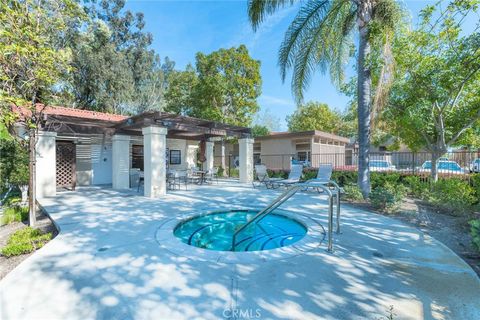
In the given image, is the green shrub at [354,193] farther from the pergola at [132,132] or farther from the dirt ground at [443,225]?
the pergola at [132,132]

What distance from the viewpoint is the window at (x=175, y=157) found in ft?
56.2

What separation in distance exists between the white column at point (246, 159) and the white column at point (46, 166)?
9.10 metres

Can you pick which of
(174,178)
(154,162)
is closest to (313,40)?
(154,162)

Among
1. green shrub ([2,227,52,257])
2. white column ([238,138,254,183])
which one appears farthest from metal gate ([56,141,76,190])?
white column ([238,138,254,183])

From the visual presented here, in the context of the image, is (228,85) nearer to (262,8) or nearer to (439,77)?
(262,8)

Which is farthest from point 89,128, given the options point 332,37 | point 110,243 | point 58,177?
point 332,37

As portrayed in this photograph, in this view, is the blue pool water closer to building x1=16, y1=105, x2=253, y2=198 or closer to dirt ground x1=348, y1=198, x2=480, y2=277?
dirt ground x1=348, y1=198, x2=480, y2=277

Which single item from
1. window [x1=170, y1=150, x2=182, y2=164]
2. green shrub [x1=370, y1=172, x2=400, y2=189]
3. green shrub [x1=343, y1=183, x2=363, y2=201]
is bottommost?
green shrub [x1=343, y1=183, x2=363, y2=201]

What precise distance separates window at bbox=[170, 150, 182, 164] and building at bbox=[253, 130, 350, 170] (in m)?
6.98

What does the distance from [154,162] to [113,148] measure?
4.02 metres

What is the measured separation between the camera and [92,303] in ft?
9.03

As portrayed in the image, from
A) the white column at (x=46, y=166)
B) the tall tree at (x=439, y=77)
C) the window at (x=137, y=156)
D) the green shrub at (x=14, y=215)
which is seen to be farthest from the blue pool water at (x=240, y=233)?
the window at (x=137, y=156)

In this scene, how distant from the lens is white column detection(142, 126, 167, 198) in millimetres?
9492

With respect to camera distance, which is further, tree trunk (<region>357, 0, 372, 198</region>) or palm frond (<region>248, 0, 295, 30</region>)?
palm frond (<region>248, 0, 295, 30</region>)
